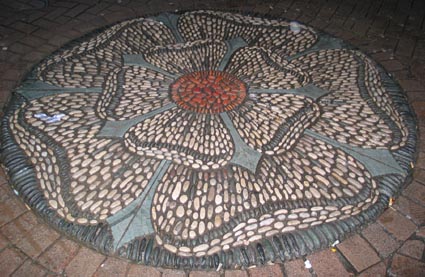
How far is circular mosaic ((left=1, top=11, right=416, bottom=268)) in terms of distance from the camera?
6.66ft

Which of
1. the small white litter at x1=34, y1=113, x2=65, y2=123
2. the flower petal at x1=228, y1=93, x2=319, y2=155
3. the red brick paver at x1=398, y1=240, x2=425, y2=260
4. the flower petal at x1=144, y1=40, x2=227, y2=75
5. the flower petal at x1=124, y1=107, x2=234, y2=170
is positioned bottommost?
the red brick paver at x1=398, y1=240, x2=425, y2=260

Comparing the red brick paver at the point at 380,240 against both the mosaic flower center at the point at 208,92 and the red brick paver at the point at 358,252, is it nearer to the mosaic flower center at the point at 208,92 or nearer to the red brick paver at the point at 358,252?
the red brick paver at the point at 358,252

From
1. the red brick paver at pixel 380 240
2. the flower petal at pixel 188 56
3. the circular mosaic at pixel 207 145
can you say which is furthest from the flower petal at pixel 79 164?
the red brick paver at pixel 380 240

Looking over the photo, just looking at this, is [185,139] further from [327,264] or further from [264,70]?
[327,264]

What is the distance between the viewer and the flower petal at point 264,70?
2965 mm

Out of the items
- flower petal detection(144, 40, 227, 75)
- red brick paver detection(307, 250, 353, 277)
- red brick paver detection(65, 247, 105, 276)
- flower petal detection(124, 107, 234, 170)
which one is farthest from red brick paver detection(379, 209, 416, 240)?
flower petal detection(144, 40, 227, 75)

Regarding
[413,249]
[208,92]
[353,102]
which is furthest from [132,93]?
[413,249]

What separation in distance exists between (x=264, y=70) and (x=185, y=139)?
1070mm

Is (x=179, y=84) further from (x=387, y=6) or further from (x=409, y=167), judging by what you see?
(x=387, y=6)

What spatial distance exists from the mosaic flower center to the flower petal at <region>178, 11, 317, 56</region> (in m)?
0.61

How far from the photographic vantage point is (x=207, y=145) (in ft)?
8.01

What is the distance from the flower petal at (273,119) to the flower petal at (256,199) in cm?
12

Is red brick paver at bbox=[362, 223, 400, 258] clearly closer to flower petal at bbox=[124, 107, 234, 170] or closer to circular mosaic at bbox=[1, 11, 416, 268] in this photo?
circular mosaic at bbox=[1, 11, 416, 268]

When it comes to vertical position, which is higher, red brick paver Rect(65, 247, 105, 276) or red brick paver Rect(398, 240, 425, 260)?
red brick paver Rect(398, 240, 425, 260)
